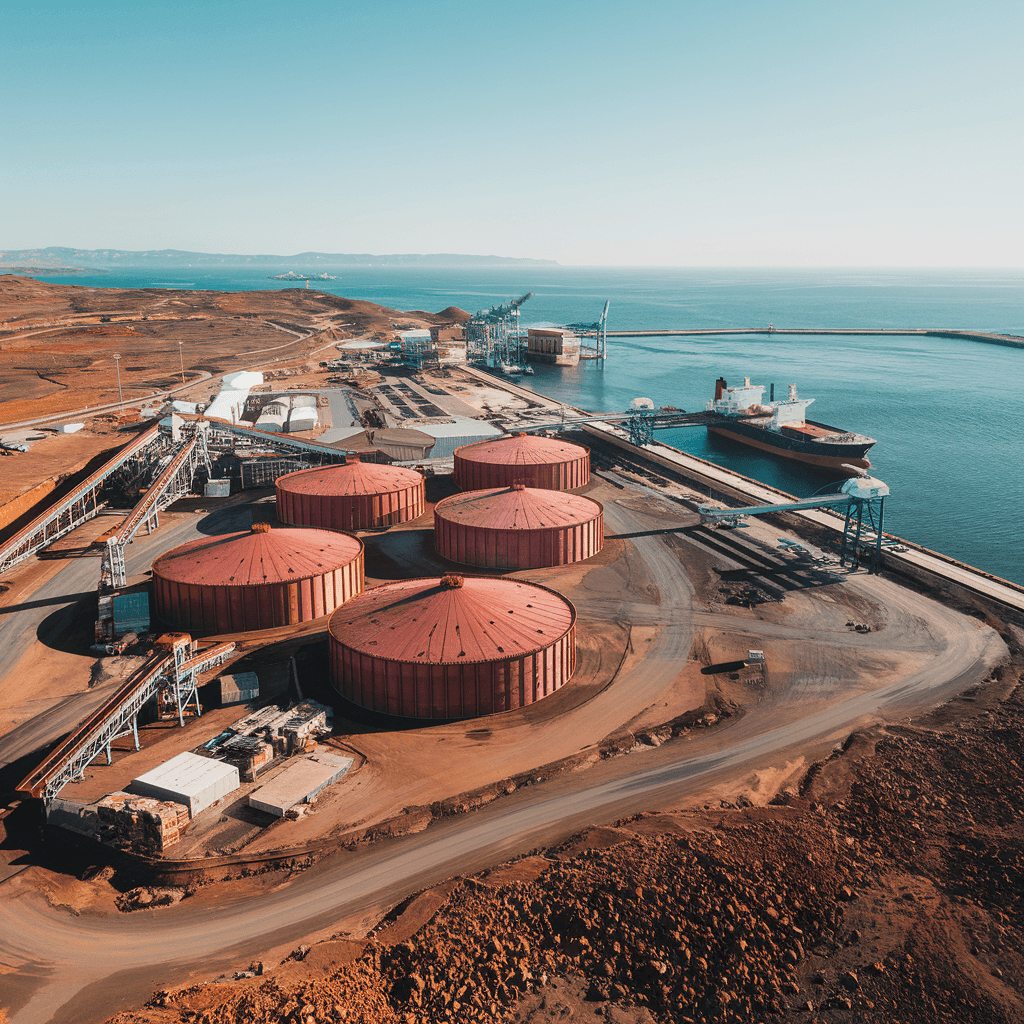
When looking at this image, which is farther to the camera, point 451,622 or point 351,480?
point 351,480

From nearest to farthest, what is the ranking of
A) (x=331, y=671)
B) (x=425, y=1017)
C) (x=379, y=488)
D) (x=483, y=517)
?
1. (x=425, y=1017)
2. (x=331, y=671)
3. (x=483, y=517)
4. (x=379, y=488)

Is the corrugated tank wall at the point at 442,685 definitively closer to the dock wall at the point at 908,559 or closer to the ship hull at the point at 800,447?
the dock wall at the point at 908,559

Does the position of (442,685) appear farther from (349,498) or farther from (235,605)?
(349,498)

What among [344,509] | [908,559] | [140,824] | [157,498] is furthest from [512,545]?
[140,824]

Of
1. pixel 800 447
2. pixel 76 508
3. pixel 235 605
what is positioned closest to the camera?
pixel 235 605

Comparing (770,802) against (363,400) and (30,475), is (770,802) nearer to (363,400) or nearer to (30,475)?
(30,475)

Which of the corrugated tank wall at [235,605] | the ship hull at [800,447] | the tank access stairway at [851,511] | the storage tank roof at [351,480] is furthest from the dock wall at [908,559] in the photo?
the corrugated tank wall at [235,605]

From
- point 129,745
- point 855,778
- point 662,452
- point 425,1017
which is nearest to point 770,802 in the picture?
point 855,778
